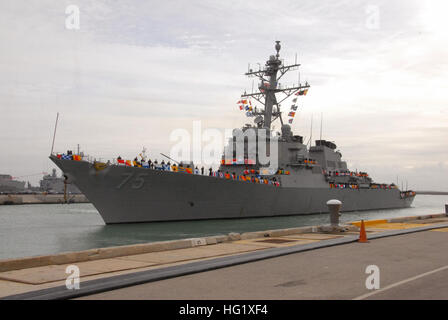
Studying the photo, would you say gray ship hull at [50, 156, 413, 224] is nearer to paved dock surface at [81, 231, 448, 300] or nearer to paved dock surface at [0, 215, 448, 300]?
paved dock surface at [0, 215, 448, 300]

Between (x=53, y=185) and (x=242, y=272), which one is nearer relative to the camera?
(x=242, y=272)

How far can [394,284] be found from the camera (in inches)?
221

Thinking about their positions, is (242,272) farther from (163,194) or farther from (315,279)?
(163,194)

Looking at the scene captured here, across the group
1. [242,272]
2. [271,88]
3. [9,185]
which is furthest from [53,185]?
[242,272]

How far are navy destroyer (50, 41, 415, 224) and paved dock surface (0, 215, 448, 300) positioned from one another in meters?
13.5

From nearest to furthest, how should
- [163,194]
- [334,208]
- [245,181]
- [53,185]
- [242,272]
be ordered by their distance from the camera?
[242,272] < [334,208] < [163,194] < [245,181] < [53,185]

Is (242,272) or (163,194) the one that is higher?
(163,194)

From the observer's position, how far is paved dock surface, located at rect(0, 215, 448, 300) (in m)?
5.25

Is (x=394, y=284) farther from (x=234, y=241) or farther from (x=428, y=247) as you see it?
(x=234, y=241)

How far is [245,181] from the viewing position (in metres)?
27.2

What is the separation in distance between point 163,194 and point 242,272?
17548 millimetres

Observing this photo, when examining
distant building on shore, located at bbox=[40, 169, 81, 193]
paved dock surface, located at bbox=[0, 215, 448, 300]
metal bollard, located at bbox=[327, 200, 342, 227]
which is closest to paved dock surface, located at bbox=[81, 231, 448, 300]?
paved dock surface, located at bbox=[0, 215, 448, 300]

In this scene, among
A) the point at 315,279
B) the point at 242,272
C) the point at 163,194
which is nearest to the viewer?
the point at 315,279
